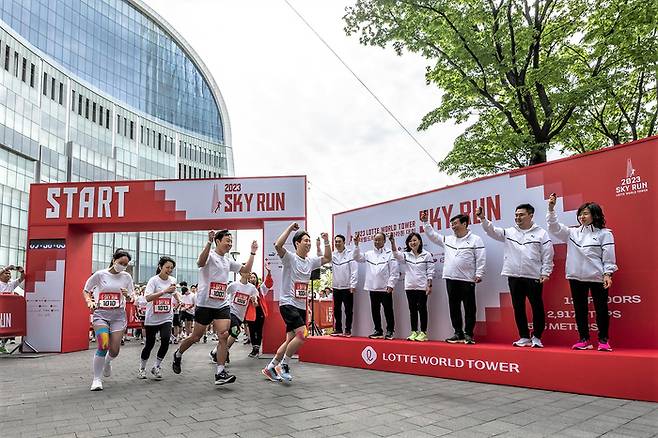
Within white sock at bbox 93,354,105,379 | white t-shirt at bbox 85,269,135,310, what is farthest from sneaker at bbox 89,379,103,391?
white t-shirt at bbox 85,269,135,310

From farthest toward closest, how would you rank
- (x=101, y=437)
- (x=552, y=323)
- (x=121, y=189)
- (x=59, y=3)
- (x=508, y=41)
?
(x=59, y=3), (x=508, y=41), (x=121, y=189), (x=552, y=323), (x=101, y=437)

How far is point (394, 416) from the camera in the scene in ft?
14.4

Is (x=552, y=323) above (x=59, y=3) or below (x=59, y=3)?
below

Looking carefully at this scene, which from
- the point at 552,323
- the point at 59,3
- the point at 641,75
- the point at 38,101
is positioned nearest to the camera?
the point at 552,323

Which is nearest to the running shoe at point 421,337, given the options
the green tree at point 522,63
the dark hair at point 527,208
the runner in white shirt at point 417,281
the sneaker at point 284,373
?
the runner in white shirt at point 417,281

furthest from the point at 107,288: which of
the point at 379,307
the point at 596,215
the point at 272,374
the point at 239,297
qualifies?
the point at 596,215

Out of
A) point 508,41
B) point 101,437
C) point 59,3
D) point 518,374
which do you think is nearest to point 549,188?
point 518,374

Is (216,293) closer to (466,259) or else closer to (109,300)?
(109,300)

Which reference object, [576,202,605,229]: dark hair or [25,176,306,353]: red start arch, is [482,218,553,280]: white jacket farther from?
[25,176,306,353]: red start arch

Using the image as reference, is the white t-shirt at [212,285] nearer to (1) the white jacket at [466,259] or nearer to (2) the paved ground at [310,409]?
(2) the paved ground at [310,409]

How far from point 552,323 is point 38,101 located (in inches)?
1910

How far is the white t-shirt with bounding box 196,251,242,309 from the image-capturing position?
6320mm

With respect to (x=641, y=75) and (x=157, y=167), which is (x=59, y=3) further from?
(x=641, y=75)

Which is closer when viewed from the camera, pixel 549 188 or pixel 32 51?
pixel 549 188
